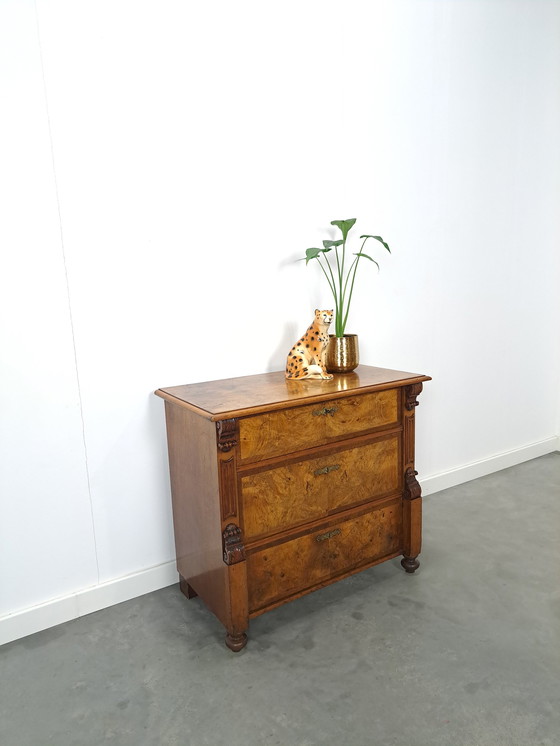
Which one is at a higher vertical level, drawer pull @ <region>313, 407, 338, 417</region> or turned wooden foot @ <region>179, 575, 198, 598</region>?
drawer pull @ <region>313, 407, 338, 417</region>

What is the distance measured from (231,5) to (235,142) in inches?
19.1

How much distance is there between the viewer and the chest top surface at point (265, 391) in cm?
170

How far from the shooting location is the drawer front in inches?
70.2

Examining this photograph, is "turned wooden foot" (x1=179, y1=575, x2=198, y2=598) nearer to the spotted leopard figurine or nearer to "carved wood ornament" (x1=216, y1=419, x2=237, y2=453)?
"carved wood ornament" (x1=216, y1=419, x2=237, y2=453)

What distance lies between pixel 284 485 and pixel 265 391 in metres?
0.33

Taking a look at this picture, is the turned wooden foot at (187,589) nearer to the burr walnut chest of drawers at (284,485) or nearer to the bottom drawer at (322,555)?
the burr walnut chest of drawers at (284,485)

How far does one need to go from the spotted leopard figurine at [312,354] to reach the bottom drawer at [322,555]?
568 mm

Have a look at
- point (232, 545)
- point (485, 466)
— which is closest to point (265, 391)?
point (232, 545)

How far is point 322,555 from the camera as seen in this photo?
195 centimetres

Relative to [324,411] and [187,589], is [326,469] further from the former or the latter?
[187,589]

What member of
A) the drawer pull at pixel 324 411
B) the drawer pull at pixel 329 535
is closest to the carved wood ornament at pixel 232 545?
the drawer pull at pixel 329 535

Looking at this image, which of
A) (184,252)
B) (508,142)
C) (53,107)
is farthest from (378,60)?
(53,107)

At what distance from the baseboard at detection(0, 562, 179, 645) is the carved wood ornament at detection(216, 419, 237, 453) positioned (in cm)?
79

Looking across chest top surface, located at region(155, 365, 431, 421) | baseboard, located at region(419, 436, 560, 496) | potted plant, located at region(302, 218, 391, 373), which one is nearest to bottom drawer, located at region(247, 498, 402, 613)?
chest top surface, located at region(155, 365, 431, 421)
